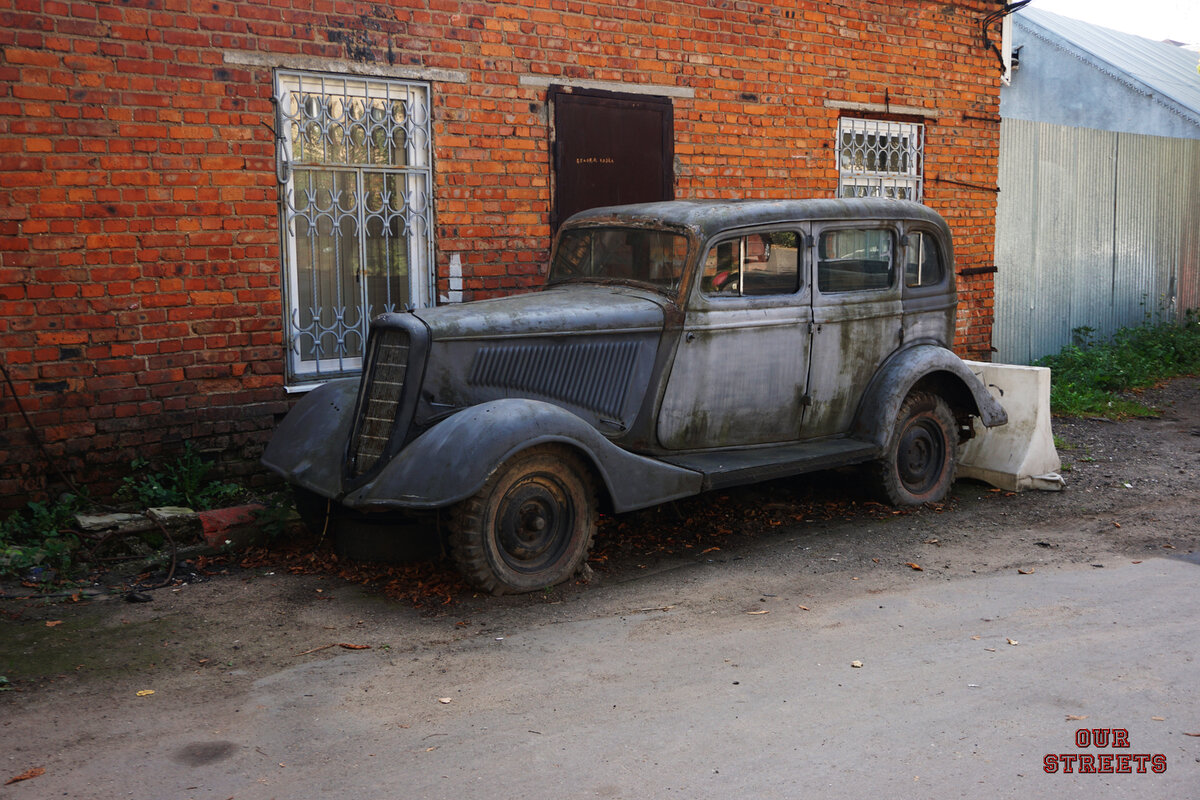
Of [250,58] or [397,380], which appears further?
[250,58]

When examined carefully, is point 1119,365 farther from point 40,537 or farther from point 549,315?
point 40,537

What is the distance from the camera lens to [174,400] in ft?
20.7

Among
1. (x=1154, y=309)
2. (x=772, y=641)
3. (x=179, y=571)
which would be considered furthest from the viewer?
(x=1154, y=309)

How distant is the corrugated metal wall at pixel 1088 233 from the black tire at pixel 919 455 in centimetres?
508

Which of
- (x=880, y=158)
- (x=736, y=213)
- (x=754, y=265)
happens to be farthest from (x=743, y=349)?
(x=880, y=158)

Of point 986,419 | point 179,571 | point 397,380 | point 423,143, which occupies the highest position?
point 423,143

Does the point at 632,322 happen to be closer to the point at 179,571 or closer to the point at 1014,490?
the point at 179,571

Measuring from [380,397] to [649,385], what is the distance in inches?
53.9

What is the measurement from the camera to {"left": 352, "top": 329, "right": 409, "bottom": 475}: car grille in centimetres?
504

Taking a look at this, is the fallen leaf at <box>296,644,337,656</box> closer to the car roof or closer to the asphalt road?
the asphalt road

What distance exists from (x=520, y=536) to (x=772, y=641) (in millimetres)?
1290

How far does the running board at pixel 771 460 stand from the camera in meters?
5.52

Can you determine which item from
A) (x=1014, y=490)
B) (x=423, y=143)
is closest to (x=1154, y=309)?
(x=1014, y=490)

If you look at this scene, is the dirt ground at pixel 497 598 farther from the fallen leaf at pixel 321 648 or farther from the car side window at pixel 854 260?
the car side window at pixel 854 260
